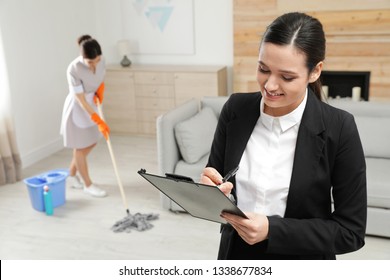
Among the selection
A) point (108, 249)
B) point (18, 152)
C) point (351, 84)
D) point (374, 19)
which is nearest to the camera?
point (108, 249)

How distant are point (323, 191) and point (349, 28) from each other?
398cm

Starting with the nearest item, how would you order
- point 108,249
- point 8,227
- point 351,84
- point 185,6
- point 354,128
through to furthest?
1. point 354,128
2. point 108,249
3. point 8,227
4. point 351,84
5. point 185,6

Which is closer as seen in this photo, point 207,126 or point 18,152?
point 207,126

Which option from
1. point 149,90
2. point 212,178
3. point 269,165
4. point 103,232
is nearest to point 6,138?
point 103,232

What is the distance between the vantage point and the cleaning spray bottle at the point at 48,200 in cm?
353

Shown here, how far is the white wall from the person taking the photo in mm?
4523

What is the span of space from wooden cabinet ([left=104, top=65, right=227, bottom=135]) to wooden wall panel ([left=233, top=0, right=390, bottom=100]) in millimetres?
683

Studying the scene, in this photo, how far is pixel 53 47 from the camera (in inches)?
198

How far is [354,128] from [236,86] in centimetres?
424

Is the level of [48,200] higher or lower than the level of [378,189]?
lower

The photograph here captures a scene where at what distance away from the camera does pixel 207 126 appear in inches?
143

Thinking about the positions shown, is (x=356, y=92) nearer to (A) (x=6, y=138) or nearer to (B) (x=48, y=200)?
(B) (x=48, y=200)

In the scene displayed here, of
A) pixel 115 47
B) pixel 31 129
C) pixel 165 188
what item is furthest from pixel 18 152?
pixel 165 188

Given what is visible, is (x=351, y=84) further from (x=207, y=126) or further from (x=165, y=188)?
(x=165, y=188)
